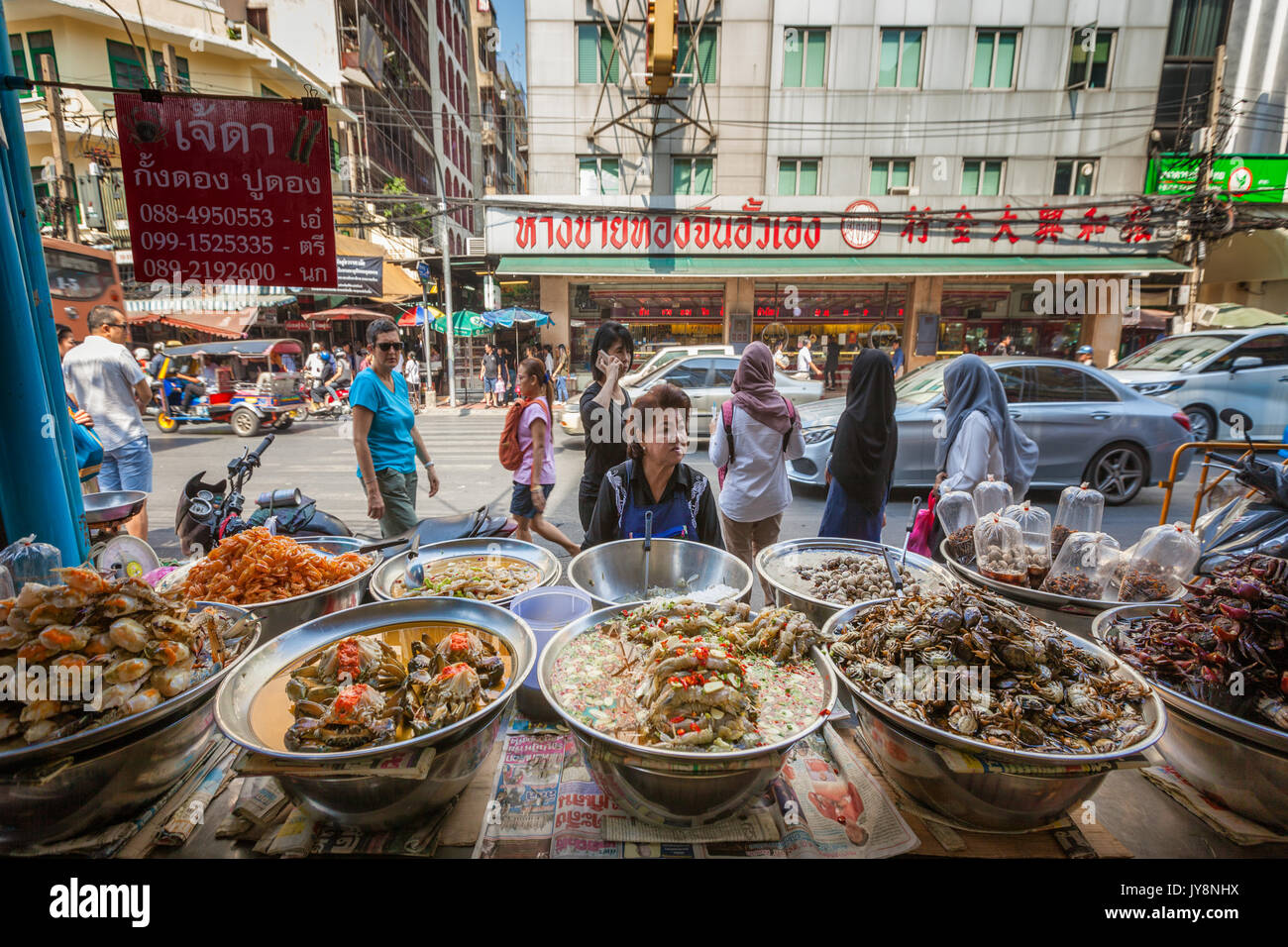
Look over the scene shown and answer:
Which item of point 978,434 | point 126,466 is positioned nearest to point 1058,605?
point 978,434

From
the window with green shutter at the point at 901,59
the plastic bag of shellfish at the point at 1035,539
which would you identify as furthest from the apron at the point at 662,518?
the window with green shutter at the point at 901,59

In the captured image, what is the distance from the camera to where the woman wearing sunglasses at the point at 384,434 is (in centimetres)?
357

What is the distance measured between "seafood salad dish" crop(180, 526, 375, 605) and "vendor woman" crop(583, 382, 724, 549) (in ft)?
3.60

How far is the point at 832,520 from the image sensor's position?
3.69 m

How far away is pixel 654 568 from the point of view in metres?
2.26

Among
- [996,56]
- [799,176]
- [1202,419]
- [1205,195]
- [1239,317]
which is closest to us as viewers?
[1202,419]

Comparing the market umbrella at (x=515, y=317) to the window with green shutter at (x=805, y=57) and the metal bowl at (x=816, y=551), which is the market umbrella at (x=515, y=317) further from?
the metal bowl at (x=816, y=551)

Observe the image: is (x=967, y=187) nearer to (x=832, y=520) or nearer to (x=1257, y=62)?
(x=1257, y=62)

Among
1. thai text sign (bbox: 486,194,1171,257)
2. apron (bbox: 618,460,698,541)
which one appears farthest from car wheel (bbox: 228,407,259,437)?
apron (bbox: 618,460,698,541)

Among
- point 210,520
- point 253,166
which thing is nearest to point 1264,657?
point 253,166

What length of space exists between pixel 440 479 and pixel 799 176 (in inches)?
541

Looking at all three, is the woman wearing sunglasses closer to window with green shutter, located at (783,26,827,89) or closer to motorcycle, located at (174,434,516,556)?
motorcycle, located at (174,434,516,556)

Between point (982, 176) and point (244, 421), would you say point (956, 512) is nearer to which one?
point (244, 421)

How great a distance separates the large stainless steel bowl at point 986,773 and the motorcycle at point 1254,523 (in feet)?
4.07
